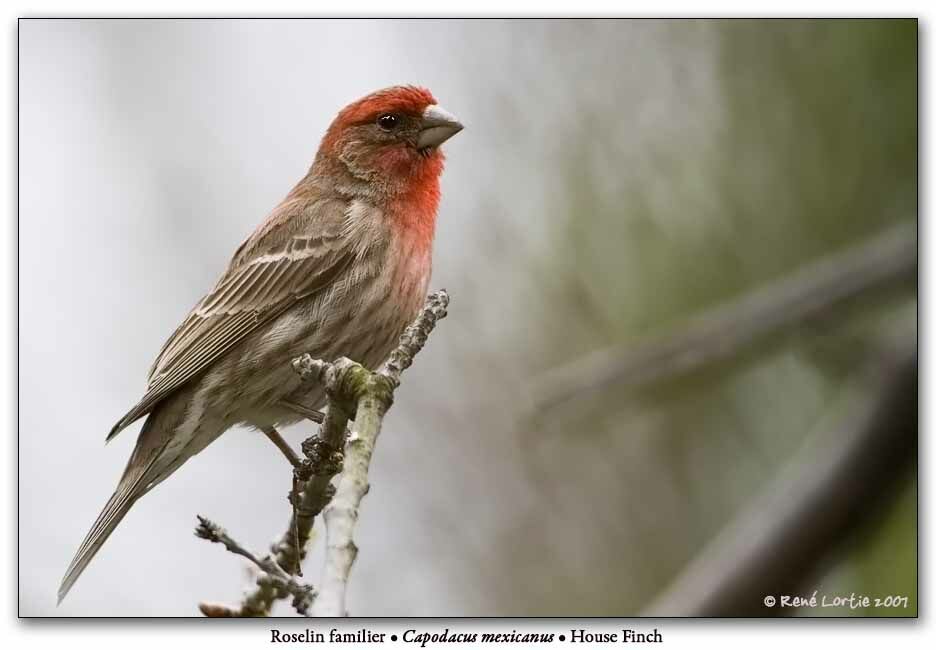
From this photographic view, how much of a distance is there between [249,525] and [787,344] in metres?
2.81

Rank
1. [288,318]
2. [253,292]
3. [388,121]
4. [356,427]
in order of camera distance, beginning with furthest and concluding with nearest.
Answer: [388,121]
[253,292]
[288,318]
[356,427]

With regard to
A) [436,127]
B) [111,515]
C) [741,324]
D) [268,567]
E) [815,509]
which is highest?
[436,127]

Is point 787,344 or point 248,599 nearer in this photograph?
point 248,599

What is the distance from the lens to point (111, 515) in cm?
529

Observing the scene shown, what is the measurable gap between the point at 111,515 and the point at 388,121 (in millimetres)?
2447

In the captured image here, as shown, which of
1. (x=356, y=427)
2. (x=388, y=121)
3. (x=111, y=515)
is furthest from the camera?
(x=388, y=121)

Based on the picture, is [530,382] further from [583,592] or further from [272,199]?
[272,199]

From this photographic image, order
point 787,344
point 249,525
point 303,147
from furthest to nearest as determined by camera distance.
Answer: point 303,147 → point 249,525 → point 787,344

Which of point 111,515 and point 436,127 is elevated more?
point 436,127

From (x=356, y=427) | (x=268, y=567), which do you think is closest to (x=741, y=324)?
(x=356, y=427)

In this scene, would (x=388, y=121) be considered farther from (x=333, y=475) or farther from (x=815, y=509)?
(x=815, y=509)

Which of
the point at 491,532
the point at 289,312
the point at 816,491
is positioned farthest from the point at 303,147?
the point at 816,491

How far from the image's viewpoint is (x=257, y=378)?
17.5 ft

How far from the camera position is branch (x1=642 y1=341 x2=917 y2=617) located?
4766 millimetres
